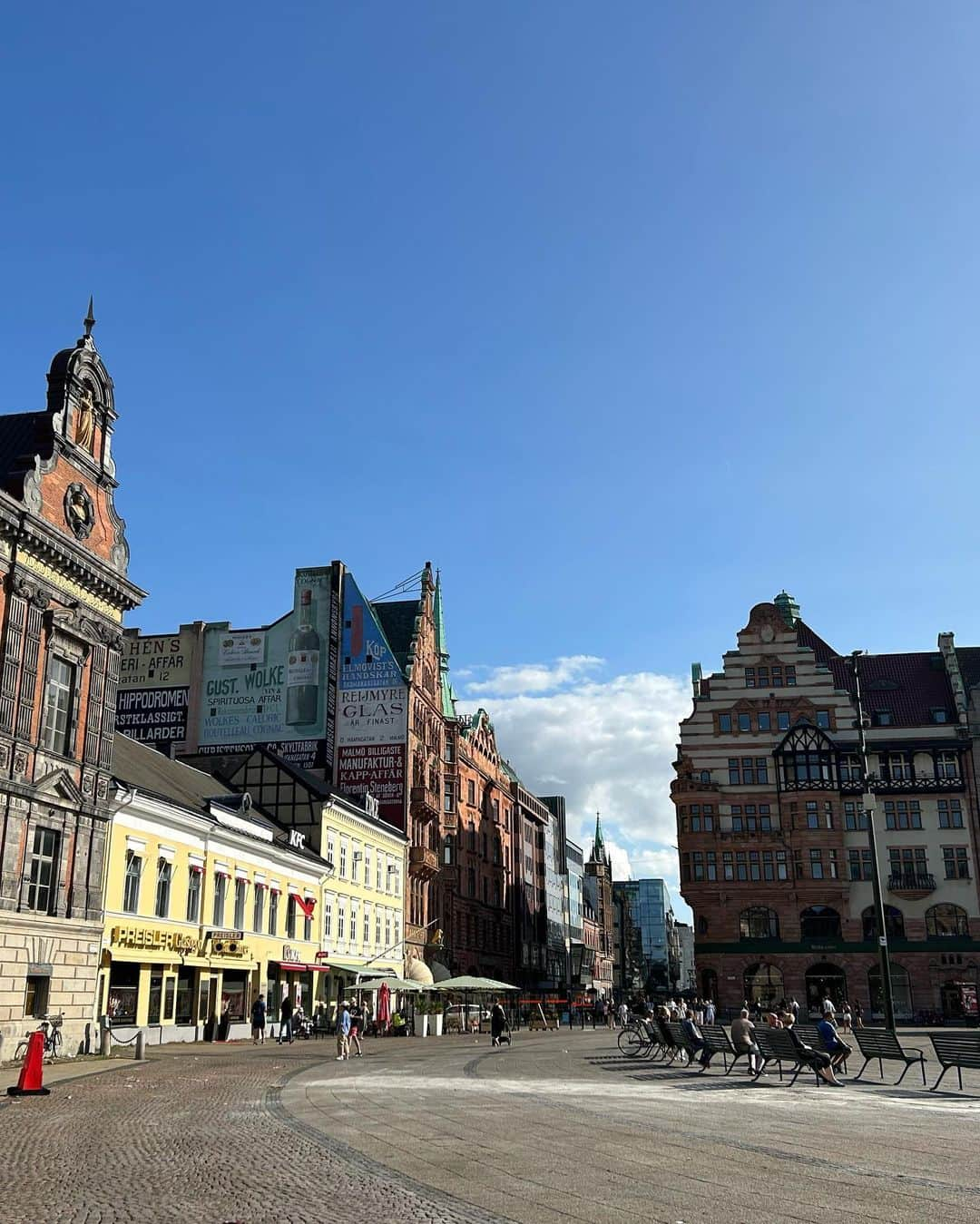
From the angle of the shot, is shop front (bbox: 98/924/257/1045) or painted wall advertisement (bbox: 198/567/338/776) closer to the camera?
shop front (bbox: 98/924/257/1045)

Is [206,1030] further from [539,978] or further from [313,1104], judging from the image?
[539,978]

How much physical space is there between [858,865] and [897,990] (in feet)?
26.7

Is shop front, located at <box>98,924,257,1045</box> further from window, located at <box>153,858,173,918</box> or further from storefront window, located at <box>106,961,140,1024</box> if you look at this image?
window, located at <box>153,858,173,918</box>

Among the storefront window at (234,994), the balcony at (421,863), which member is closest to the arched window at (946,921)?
the balcony at (421,863)

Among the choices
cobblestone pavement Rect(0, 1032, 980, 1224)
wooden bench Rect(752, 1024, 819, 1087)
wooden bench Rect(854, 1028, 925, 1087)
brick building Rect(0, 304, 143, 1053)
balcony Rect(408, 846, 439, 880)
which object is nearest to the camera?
cobblestone pavement Rect(0, 1032, 980, 1224)

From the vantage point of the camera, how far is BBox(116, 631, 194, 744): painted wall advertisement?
69.6 m

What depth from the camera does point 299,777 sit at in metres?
58.6

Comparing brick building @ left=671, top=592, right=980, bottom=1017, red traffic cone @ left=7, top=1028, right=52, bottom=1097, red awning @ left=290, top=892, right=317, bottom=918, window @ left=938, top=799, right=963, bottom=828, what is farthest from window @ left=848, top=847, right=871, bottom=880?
red traffic cone @ left=7, top=1028, right=52, bottom=1097

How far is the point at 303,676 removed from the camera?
228 feet

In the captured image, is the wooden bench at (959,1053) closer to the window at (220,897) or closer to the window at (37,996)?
the window at (37,996)

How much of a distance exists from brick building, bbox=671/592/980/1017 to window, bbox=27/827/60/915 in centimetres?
5264

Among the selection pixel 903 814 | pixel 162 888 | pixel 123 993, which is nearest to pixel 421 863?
pixel 162 888

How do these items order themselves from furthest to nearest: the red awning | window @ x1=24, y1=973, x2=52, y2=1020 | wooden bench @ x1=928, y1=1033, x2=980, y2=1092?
1. the red awning
2. window @ x1=24, y1=973, x2=52, y2=1020
3. wooden bench @ x1=928, y1=1033, x2=980, y2=1092

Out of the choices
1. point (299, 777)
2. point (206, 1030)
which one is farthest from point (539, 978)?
point (206, 1030)
